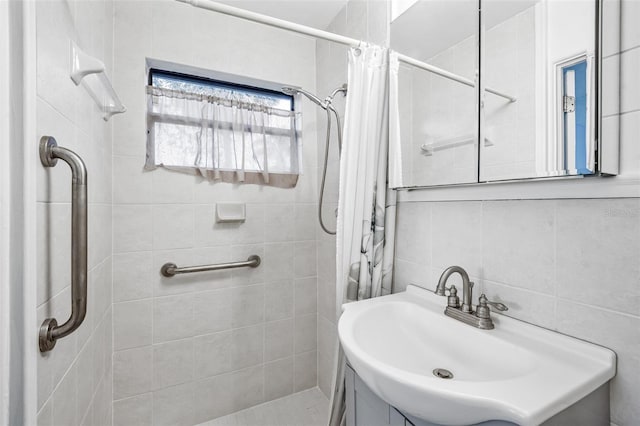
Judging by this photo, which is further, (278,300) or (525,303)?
(278,300)

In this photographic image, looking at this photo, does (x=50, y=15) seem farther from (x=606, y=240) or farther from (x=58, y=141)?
(x=606, y=240)

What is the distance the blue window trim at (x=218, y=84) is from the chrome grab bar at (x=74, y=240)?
111 centimetres

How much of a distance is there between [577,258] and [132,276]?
1.77m

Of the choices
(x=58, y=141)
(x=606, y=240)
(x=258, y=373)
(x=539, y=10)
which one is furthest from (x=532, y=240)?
(x=258, y=373)

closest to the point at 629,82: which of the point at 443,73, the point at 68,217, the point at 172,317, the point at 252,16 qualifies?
the point at 443,73

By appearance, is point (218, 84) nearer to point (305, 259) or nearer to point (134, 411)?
point (305, 259)

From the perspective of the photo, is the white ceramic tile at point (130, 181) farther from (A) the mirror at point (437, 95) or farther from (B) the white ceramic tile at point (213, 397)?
(A) the mirror at point (437, 95)

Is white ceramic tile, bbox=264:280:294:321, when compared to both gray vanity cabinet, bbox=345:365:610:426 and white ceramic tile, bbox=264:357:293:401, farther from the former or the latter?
gray vanity cabinet, bbox=345:365:610:426

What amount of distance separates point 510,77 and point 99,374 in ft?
6.14

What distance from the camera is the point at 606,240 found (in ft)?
2.23

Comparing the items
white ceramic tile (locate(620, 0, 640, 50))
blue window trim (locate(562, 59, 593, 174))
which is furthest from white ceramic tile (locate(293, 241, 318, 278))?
white ceramic tile (locate(620, 0, 640, 50))

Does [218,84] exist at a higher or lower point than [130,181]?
higher

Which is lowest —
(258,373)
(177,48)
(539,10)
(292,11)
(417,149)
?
(258,373)

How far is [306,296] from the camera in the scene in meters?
1.91
